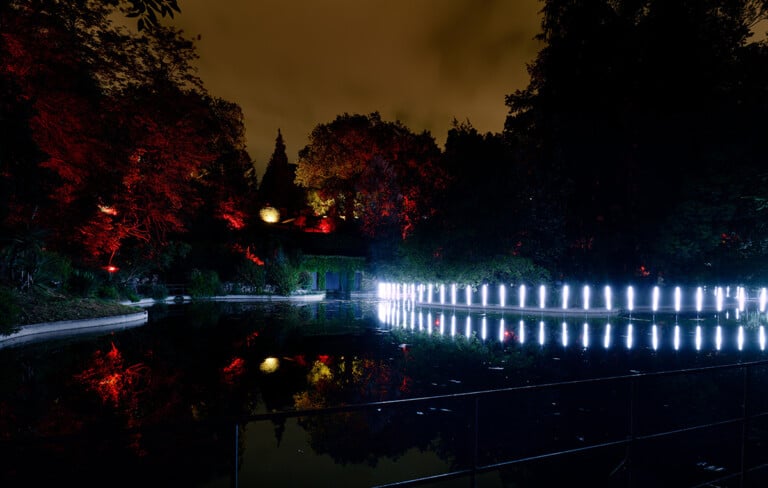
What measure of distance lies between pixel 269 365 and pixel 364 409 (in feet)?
32.4

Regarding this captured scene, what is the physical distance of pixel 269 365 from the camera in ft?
39.7

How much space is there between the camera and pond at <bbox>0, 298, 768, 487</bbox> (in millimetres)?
5660

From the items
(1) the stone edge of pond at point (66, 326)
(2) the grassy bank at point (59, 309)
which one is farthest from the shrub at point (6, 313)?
(2) the grassy bank at point (59, 309)

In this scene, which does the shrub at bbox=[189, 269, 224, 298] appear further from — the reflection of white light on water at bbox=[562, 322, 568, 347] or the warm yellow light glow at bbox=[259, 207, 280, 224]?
the reflection of white light on water at bbox=[562, 322, 568, 347]

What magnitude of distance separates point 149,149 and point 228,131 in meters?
18.6

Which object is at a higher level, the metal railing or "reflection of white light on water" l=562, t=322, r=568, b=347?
the metal railing

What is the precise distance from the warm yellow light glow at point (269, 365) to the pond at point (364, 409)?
2 cm

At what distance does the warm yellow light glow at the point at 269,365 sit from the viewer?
11.5m

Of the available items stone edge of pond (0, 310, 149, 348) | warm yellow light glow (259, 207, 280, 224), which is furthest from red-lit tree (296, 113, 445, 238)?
stone edge of pond (0, 310, 149, 348)

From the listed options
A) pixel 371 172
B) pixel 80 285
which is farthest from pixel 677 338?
pixel 371 172

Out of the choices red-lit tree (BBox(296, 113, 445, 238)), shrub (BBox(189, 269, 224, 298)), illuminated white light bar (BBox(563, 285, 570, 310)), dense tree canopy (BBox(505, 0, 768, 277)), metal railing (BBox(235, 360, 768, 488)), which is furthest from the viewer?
red-lit tree (BBox(296, 113, 445, 238))

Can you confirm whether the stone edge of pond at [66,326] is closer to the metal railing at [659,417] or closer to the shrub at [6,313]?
the shrub at [6,313]

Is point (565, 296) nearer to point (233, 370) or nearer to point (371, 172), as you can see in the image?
point (233, 370)

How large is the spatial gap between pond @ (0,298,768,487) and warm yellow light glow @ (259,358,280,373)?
0.02m
